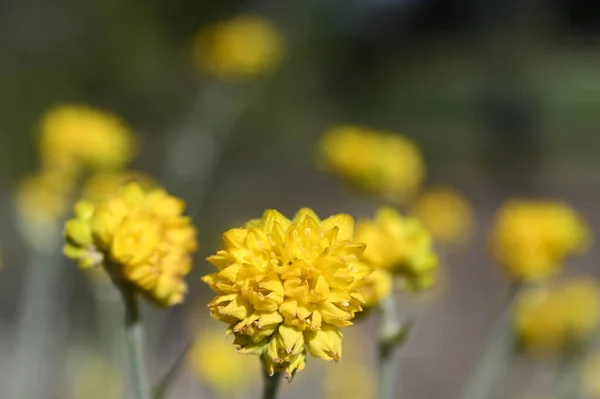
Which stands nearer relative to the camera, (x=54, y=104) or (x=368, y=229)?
(x=368, y=229)

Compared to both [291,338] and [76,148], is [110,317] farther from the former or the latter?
[291,338]

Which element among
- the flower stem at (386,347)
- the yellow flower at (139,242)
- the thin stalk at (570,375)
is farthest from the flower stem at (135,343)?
the thin stalk at (570,375)

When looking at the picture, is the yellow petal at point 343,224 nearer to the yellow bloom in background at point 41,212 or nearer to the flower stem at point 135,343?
the flower stem at point 135,343

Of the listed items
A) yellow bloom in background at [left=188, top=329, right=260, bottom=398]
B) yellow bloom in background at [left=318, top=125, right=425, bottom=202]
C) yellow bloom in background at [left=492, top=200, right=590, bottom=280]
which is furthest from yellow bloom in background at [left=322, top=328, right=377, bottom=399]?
yellow bloom in background at [left=492, top=200, right=590, bottom=280]

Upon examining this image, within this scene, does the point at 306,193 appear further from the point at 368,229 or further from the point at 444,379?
the point at 368,229

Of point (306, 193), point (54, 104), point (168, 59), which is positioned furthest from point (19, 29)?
point (306, 193)

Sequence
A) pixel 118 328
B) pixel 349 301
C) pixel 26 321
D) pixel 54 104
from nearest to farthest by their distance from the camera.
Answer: pixel 349 301 < pixel 26 321 < pixel 118 328 < pixel 54 104
